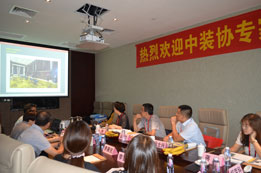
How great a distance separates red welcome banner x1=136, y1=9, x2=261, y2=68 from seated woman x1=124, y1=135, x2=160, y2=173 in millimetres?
3229

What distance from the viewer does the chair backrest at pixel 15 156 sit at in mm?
1043

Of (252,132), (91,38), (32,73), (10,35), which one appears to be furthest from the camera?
(10,35)

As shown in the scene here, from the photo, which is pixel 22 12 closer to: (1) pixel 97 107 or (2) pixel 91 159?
(2) pixel 91 159

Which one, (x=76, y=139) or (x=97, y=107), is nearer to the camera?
(x=76, y=139)

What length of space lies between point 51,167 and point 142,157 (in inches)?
18.4

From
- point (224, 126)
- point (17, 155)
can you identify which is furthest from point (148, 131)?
point (17, 155)

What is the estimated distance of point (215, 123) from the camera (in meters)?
2.80

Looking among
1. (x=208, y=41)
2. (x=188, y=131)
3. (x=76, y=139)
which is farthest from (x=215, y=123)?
(x=76, y=139)

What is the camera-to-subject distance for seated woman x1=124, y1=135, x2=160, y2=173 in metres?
1.03

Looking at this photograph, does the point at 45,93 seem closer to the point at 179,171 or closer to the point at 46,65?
the point at 46,65

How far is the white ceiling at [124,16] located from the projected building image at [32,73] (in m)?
0.85

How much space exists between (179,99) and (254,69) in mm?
1676

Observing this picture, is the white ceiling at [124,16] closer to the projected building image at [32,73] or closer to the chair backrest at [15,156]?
the projected building image at [32,73]

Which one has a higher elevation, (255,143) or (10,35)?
(10,35)
